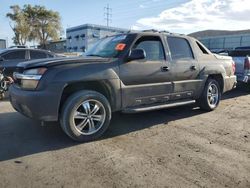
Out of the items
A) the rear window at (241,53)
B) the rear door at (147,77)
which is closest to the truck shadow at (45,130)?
the rear door at (147,77)

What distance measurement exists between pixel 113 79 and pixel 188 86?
2.11 metres

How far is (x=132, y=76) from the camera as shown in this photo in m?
5.00

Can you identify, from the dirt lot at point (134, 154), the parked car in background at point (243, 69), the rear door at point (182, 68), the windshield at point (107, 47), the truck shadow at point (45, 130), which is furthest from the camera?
the parked car in background at point (243, 69)

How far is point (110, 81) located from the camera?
4.72 meters

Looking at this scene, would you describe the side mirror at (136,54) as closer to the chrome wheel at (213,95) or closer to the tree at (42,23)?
the chrome wheel at (213,95)

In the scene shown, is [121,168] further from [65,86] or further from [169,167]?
[65,86]

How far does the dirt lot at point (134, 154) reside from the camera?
3254 mm

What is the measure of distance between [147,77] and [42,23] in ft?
194

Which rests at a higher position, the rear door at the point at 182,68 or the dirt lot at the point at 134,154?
the rear door at the point at 182,68

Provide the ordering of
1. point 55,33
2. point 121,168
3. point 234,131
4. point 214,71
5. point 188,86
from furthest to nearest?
1. point 55,33
2. point 214,71
3. point 188,86
4. point 234,131
5. point 121,168

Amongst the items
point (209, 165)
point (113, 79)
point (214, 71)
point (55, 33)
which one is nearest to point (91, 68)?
point (113, 79)

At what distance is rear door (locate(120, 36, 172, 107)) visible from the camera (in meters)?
4.96

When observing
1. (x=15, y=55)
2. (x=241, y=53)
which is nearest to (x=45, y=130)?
(x=15, y=55)

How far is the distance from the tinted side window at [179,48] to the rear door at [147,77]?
306mm
